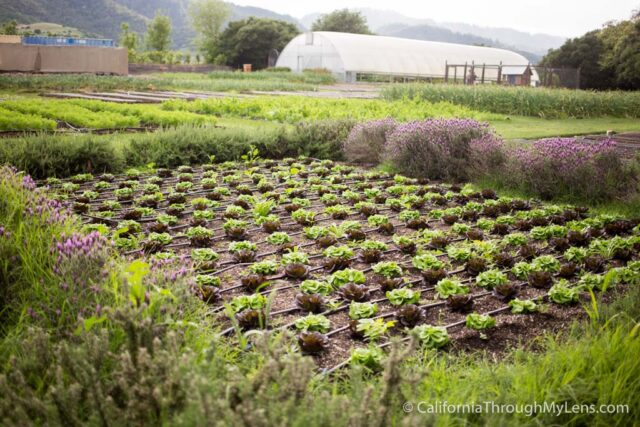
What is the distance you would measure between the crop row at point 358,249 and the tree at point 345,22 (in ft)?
193

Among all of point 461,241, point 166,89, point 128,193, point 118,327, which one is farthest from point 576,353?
point 166,89

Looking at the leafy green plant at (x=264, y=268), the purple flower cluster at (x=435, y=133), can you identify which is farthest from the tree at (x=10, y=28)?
the leafy green plant at (x=264, y=268)

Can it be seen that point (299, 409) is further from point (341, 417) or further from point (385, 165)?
point (385, 165)

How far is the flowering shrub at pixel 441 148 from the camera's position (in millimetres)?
7570

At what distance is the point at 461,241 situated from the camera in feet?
16.4

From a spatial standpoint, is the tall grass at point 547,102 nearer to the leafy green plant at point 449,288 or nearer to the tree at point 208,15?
the leafy green plant at point 449,288

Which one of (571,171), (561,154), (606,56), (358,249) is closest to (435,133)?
(561,154)

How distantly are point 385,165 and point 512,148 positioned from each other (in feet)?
6.27

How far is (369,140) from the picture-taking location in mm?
8992

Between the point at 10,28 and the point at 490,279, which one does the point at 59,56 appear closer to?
the point at 10,28

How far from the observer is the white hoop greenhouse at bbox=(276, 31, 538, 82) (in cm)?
3734

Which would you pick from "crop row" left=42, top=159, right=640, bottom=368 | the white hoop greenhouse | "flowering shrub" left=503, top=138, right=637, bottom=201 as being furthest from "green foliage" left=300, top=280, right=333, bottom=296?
the white hoop greenhouse

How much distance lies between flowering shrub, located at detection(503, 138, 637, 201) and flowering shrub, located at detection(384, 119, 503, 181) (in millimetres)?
636

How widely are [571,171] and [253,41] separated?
146 ft
